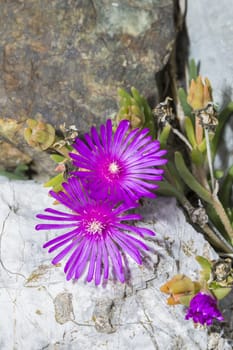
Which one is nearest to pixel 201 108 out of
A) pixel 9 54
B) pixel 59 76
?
pixel 59 76

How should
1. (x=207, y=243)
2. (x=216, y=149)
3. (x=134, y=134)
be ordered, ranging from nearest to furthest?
(x=134, y=134)
(x=207, y=243)
(x=216, y=149)

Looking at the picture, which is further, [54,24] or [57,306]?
[54,24]

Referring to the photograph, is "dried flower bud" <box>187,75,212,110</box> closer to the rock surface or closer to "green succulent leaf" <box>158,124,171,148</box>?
"green succulent leaf" <box>158,124,171,148</box>

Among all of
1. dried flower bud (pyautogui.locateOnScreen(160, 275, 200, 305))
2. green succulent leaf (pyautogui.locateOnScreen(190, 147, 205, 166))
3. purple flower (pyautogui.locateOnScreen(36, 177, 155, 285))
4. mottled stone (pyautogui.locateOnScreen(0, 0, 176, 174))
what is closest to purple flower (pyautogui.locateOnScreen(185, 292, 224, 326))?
dried flower bud (pyautogui.locateOnScreen(160, 275, 200, 305))

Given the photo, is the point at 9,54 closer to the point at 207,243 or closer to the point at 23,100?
the point at 23,100

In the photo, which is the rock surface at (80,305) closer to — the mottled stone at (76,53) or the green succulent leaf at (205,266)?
the green succulent leaf at (205,266)

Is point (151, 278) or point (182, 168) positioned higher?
point (182, 168)
